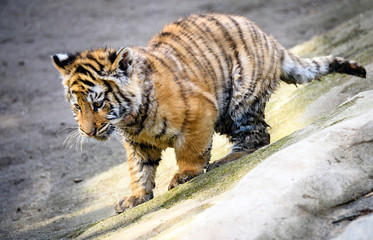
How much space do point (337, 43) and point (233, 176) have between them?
4127 millimetres

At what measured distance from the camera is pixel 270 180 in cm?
247

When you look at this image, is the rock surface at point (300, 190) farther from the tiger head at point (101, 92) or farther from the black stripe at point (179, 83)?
the tiger head at point (101, 92)

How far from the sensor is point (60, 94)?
8133 mm

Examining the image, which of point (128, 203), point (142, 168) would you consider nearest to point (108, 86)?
point (142, 168)

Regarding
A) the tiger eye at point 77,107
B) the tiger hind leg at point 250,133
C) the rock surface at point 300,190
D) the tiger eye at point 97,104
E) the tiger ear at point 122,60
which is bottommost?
the tiger hind leg at point 250,133

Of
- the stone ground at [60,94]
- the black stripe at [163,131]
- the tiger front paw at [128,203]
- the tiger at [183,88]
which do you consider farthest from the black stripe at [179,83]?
the stone ground at [60,94]

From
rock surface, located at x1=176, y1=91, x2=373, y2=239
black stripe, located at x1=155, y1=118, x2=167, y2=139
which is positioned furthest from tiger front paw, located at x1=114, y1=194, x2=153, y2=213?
rock surface, located at x1=176, y1=91, x2=373, y2=239

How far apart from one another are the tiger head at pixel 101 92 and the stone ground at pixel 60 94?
1.06 metres

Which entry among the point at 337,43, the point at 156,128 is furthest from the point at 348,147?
the point at 337,43

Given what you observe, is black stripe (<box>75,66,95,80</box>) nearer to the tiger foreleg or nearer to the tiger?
the tiger

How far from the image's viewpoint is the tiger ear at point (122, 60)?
3.44 m

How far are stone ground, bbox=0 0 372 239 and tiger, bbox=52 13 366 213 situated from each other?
2.65 ft

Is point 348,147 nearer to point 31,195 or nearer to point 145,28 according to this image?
point 31,195

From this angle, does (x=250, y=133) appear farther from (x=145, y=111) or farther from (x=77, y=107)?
(x=77, y=107)
